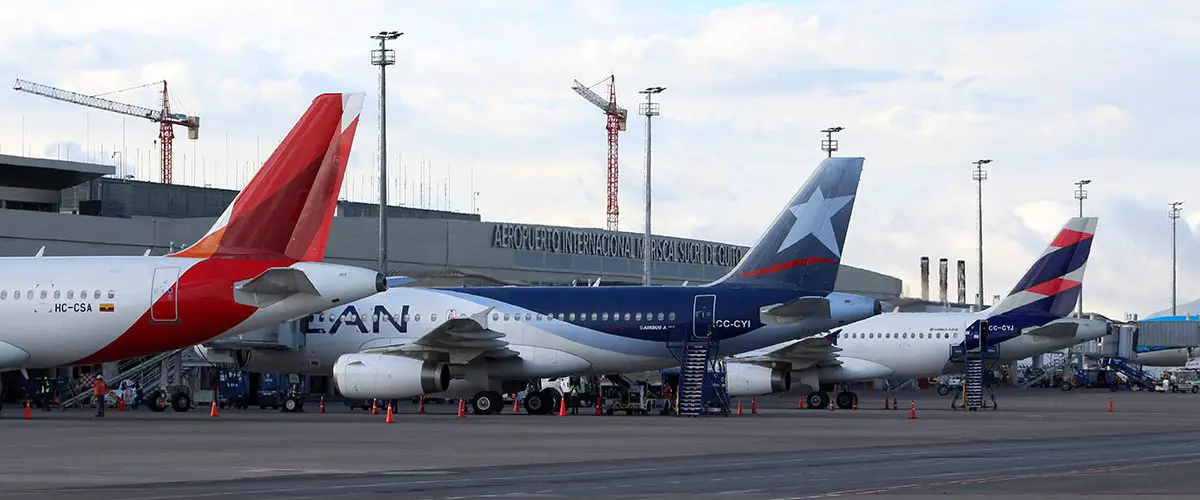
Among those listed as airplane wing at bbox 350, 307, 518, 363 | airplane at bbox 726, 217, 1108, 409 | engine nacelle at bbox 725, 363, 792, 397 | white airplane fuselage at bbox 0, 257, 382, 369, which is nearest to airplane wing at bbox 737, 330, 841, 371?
airplane at bbox 726, 217, 1108, 409

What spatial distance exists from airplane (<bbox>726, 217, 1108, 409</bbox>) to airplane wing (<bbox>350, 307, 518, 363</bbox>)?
13555 millimetres

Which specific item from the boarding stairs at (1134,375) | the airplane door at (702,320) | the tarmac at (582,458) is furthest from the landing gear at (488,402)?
the boarding stairs at (1134,375)

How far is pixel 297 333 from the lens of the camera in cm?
4456

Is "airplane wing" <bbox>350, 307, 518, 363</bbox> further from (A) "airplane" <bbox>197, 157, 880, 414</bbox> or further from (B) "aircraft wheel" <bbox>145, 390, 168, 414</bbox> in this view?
(B) "aircraft wheel" <bbox>145, 390, 168, 414</bbox>

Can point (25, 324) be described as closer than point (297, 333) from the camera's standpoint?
Yes

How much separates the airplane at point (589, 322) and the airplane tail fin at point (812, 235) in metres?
0.03

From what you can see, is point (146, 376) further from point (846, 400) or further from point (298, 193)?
point (846, 400)

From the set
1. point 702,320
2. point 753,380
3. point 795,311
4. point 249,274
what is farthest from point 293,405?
point 795,311

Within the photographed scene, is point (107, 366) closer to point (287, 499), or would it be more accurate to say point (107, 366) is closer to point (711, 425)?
point (711, 425)

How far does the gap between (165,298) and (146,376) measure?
757 inches

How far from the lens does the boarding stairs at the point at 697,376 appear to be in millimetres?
41312

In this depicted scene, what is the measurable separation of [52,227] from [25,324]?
28.5 metres

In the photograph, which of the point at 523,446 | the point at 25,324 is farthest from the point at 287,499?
the point at 25,324

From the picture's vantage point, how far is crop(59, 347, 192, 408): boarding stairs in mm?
47688
